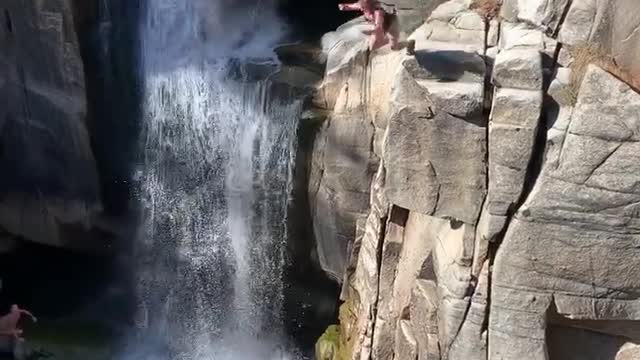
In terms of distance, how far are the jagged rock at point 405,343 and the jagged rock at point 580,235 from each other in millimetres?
994

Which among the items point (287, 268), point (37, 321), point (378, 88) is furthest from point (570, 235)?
→ point (37, 321)

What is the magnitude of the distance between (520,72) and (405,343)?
9.28ft

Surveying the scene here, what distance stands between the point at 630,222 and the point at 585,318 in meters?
0.89

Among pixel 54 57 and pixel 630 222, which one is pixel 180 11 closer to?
pixel 54 57

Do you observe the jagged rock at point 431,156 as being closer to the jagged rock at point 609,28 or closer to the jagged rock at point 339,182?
the jagged rock at point 609,28

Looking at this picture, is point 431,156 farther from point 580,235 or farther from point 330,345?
point 330,345

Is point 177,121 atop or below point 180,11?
below

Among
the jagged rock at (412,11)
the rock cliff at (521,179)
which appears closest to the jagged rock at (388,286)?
the rock cliff at (521,179)

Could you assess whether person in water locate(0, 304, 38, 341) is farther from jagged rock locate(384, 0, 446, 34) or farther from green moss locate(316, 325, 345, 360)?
jagged rock locate(384, 0, 446, 34)

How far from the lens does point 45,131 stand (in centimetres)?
1116

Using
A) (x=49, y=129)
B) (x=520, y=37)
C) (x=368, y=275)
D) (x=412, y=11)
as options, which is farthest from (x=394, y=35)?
(x=49, y=129)

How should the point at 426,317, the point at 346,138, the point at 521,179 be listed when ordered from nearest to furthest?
the point at 521,179 < the point at 426,317 < the point at 346,138

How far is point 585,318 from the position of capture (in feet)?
21.2

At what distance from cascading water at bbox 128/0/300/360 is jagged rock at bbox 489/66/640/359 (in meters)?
4.17
